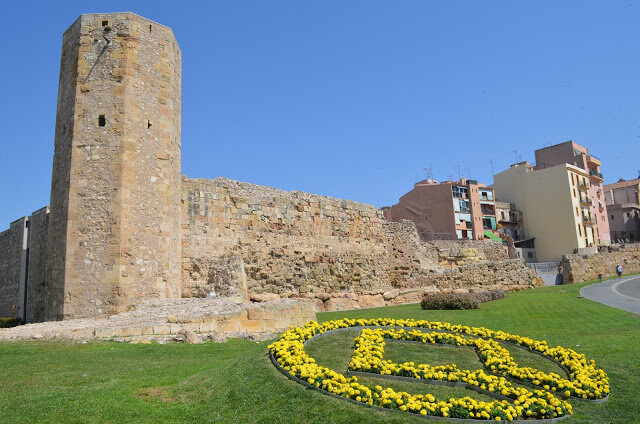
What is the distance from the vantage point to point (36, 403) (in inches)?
242

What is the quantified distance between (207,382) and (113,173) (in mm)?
9712

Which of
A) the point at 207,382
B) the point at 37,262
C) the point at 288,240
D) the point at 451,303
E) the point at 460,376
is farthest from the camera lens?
the point at 288,240

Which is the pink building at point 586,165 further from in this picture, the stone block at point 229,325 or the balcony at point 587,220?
the stone block at point 229,325

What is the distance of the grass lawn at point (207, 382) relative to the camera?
565 centimetres

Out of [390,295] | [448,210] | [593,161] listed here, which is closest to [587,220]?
[593,161]

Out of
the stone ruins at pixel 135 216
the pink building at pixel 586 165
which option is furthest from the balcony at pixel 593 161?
the stone ruins at pixel 135 216

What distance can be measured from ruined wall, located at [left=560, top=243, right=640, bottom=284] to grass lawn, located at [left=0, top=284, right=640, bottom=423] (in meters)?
30.9

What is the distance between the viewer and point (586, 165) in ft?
222

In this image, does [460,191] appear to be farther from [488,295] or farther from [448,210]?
[488,295]

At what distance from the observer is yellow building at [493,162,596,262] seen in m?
60.6

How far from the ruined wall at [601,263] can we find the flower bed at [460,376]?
34.4 m

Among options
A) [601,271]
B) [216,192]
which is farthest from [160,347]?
[601,271]

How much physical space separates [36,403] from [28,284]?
17.2 m

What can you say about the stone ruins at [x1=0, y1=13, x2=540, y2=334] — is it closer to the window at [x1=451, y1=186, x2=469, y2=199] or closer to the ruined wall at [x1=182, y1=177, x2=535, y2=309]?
the ruined wall at [x1=182, y1=177, x2=535, y2=309]
